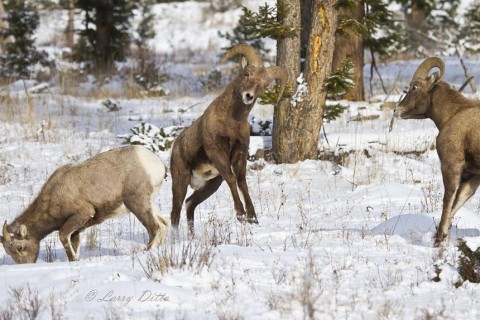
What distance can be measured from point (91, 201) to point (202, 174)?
1887 millimetres

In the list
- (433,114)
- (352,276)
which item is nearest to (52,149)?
(433,114)

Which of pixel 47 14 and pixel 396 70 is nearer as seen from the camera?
pixel 396 70

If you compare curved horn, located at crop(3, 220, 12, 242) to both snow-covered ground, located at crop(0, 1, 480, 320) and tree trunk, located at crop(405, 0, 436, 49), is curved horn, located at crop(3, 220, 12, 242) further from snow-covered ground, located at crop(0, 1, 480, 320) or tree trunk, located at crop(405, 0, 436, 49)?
tree trunk, located at crop(405, 0, 436, 49)

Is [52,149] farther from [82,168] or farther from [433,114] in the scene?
[433,114]

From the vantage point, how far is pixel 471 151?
7359mm

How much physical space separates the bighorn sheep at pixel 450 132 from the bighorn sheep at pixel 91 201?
2836 millimetres

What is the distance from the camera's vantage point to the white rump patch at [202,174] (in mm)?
9414

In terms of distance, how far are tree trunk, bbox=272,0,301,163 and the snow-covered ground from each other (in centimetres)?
36

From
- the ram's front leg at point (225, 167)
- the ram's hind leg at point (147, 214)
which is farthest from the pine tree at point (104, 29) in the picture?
the ram's hind leg at point (147, 214)

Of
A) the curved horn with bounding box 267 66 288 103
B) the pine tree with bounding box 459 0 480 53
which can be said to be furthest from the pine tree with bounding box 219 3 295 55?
the pine tree with bounding box 459 0 480 53

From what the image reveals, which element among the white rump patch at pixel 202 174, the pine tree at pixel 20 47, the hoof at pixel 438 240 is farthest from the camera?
the pine tree at pixel 20 47

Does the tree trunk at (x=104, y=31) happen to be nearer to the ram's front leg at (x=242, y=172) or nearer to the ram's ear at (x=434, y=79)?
the ram's front leg at (x=242, y=172)

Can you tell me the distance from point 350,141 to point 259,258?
6675mm

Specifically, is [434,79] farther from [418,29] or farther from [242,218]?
[418,29]
